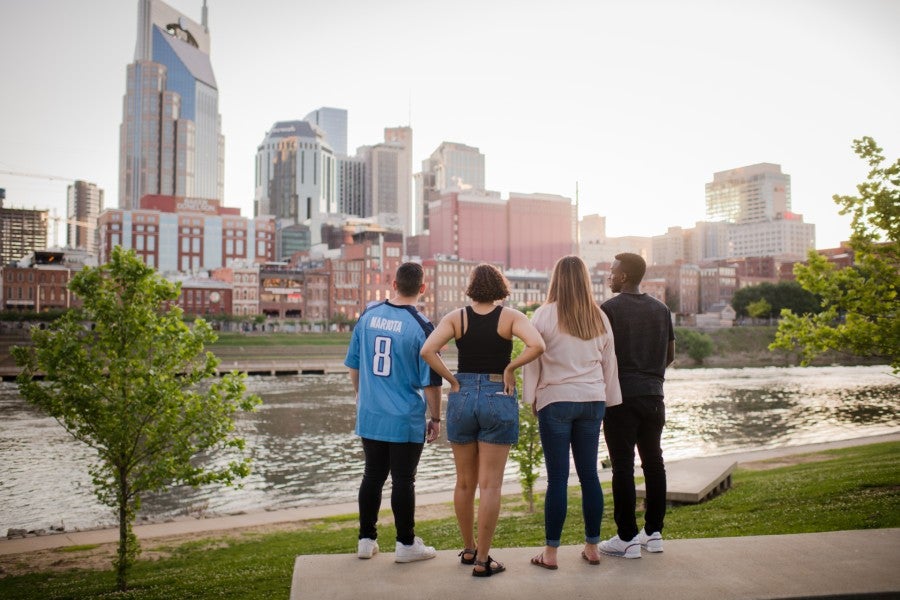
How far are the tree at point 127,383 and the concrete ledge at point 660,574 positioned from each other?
3.94 meters

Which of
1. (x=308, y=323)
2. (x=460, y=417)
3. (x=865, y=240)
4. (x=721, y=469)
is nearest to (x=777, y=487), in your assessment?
(x=721, y=469)

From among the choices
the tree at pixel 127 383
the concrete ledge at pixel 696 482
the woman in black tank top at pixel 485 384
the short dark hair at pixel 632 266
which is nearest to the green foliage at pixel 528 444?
the concrete ledge at pixel 696 482

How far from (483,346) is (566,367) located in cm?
75

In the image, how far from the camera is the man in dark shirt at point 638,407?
625 centimetres

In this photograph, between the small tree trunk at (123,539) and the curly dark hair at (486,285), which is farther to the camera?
the small tree trunk at (123,539)

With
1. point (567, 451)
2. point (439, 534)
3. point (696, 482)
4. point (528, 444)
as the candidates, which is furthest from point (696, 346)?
point (567, 451)

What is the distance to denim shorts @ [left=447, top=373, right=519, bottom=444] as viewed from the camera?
5.65 meters

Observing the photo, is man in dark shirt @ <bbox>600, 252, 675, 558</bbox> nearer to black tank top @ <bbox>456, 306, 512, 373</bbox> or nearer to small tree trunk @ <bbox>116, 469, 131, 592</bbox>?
black tank top @ <bbox>456, 306, 512, 373</bbox>

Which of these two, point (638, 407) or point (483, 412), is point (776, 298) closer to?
point (638, 407)

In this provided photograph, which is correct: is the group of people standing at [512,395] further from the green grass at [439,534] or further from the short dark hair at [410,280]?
the green grass at [439,534]

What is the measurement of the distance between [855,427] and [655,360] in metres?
32.8

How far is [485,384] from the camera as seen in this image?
18.7 ft

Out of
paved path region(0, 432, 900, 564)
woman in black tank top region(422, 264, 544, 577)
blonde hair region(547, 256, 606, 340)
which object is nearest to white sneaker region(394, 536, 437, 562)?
woman in black tank top region(422, 264, 544, 577)

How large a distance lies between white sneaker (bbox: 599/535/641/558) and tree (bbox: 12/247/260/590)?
5.01 m
